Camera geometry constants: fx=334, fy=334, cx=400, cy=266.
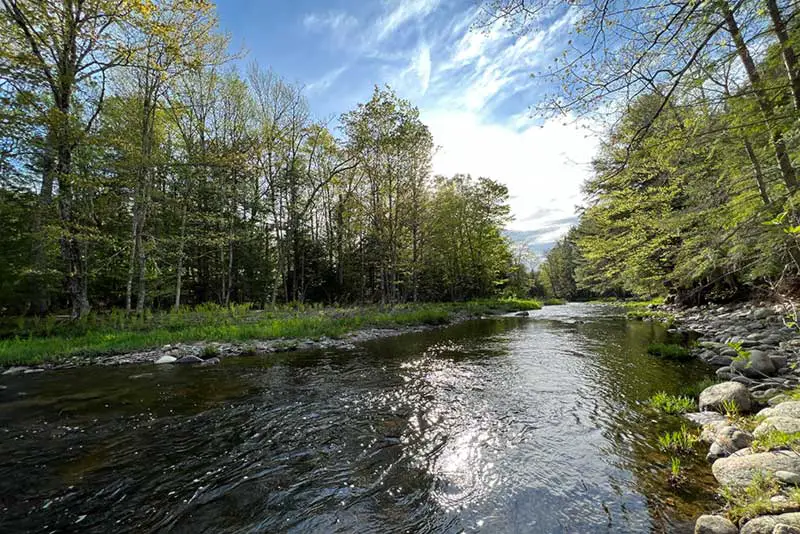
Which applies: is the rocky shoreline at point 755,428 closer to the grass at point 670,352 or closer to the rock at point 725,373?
the rock at point 725,373

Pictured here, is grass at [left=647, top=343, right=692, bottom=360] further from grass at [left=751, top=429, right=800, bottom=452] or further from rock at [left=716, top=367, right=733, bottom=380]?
grass at [left=751, top=429, right=800, bottom=452]

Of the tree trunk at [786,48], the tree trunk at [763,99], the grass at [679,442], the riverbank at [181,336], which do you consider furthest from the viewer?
the riverbank at [181,336]

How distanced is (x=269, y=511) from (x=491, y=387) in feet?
16.4

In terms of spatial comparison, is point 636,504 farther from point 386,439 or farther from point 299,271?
point 299,271

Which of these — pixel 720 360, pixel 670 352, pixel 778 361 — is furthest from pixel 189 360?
pixel 778 361

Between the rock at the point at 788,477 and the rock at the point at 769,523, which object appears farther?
the rock at the point at 788,477

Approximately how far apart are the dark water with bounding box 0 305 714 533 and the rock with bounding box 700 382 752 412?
0.85m

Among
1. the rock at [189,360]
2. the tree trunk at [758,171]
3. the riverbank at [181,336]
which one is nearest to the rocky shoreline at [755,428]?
the tree trunk at [758,171]

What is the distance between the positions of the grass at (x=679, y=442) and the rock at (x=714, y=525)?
160 centimetres

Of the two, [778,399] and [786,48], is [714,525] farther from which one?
[786,48]

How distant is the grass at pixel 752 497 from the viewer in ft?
8.69

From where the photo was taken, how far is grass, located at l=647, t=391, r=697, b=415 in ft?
17.3

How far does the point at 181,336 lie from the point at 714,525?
47.1 ft

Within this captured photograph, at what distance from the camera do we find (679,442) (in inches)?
164
